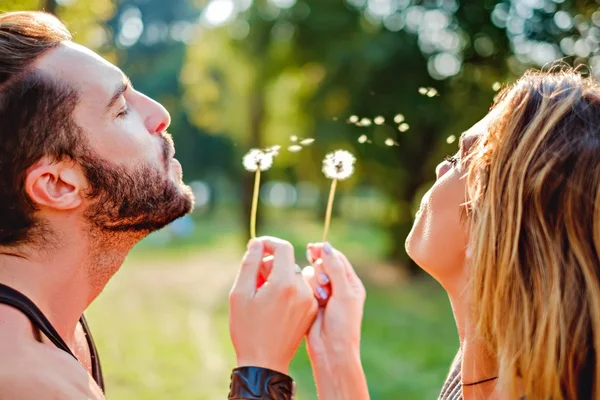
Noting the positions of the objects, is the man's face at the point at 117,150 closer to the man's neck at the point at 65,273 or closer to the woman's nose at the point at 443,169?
the man's neck at the point at 65,273

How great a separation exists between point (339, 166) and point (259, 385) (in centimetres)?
111

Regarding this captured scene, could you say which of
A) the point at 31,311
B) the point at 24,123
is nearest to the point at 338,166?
the point at 24,123

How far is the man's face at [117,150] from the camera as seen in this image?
2359 mm

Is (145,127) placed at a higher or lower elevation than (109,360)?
lower

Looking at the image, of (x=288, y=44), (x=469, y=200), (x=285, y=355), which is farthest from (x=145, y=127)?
(x=288, y=44)

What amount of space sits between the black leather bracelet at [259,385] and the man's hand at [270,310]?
0.03 meters

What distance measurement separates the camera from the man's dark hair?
2.22 meters

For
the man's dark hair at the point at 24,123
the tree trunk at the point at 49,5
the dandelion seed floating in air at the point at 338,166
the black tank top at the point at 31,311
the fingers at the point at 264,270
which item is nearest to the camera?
the black tank top at the point at 31,311

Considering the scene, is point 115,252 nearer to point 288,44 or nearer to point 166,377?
point 166,377

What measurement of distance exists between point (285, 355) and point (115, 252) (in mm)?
757

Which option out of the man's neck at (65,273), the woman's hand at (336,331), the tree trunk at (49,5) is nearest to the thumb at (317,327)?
the woman's hand at (336,331)

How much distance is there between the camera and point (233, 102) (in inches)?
870

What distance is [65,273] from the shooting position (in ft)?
7.68

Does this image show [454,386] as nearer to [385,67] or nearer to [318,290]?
[318,290]
